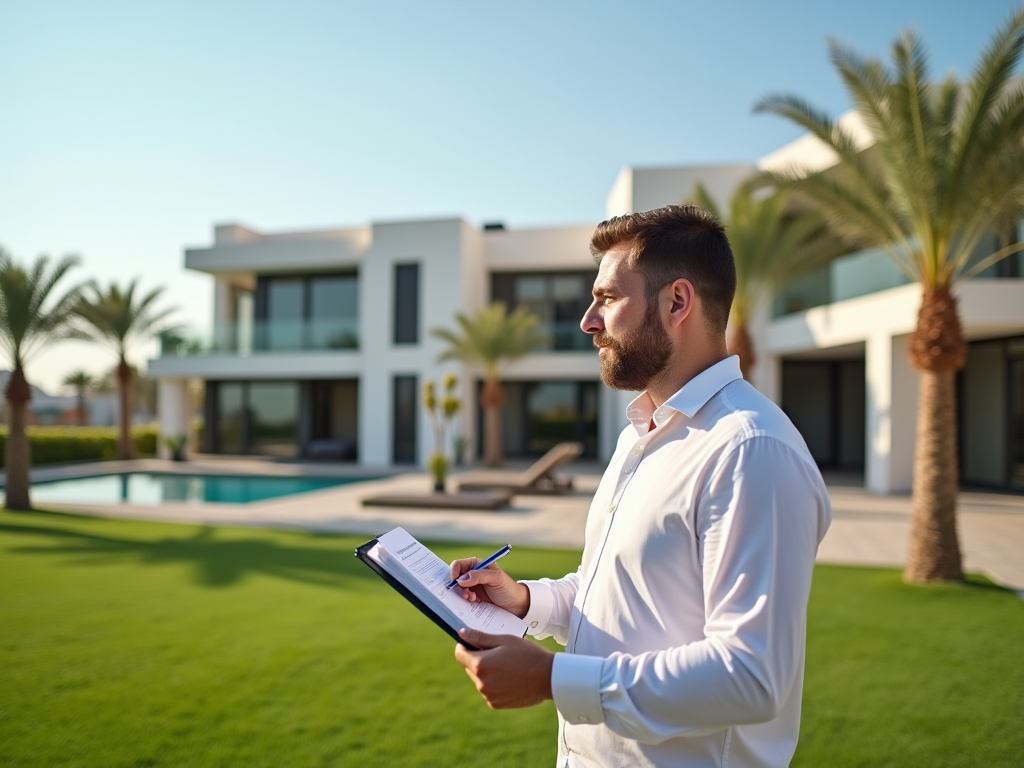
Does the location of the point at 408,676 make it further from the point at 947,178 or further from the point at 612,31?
the point at 612,31

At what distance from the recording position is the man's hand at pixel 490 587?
1.76 metres

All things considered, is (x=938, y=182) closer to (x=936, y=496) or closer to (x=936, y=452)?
(x=936, y=452)

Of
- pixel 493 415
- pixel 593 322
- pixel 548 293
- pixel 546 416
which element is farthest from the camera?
pixel 546 416

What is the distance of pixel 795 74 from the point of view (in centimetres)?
1055

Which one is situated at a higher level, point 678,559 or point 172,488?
point 678,559

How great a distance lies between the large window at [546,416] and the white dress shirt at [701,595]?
22006mm

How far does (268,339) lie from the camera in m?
23.5

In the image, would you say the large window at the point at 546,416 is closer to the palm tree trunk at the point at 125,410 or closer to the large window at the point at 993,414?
the large window at the point at 993,414

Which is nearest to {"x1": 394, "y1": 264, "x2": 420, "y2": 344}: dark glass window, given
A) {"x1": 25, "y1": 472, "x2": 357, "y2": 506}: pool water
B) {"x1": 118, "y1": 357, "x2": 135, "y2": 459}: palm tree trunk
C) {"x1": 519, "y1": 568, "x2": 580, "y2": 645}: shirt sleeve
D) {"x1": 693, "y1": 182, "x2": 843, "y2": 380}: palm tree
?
{"x1": 25, "y1": 472, "x2": 357, "y2": 506}: pool water

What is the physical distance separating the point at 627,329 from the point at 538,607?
79 cm

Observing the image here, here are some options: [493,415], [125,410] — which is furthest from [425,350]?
[125,410]

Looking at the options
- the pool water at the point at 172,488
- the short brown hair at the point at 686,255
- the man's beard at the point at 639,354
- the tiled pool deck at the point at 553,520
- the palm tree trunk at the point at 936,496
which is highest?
the short brown hair at the point at 686,255

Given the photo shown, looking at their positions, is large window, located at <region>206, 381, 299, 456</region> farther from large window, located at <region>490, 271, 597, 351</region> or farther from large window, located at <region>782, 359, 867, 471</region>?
large window, located at <region>782, 359, 867, 471</region>

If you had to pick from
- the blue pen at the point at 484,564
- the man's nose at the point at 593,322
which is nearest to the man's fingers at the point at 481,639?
the blue pen at the point at 484,564
